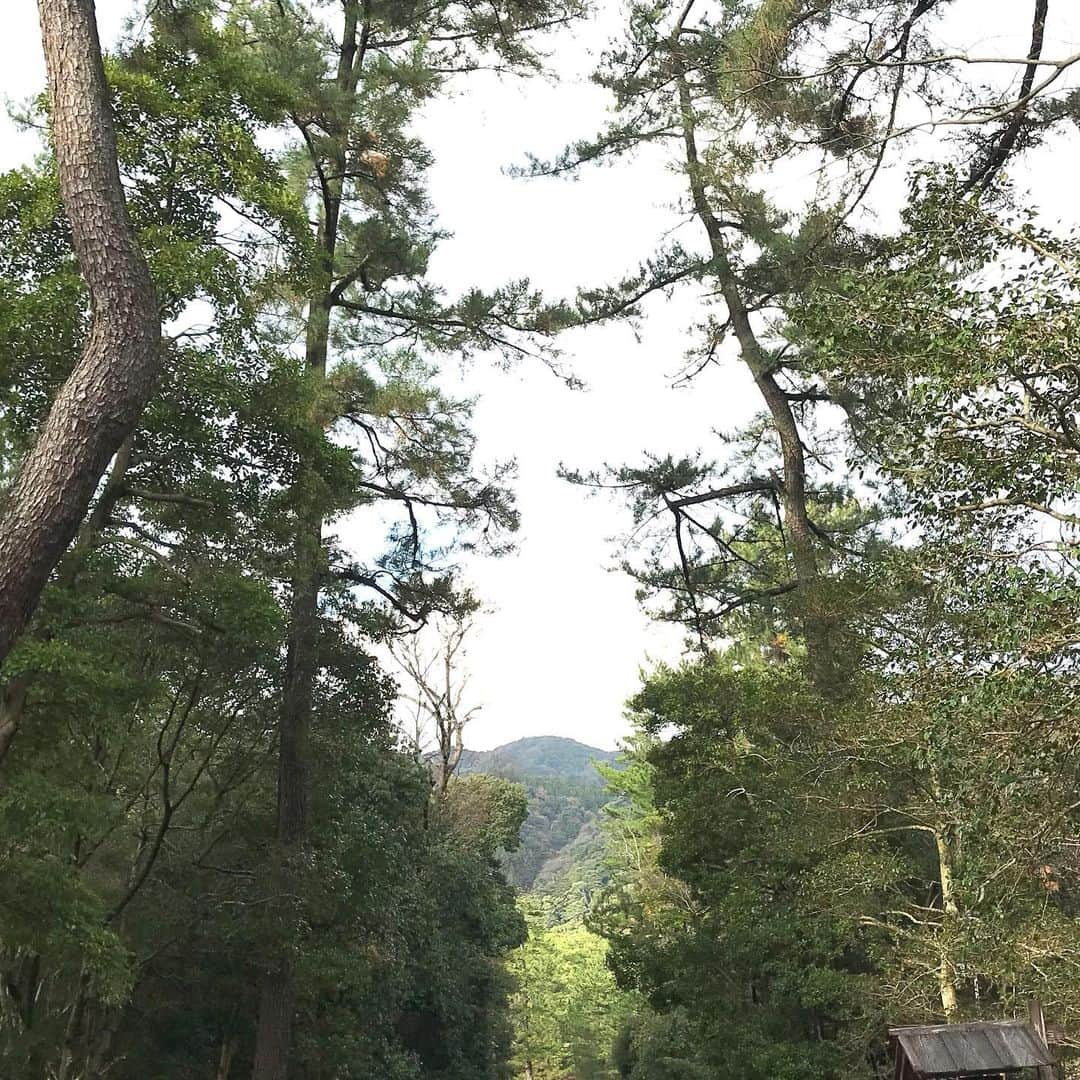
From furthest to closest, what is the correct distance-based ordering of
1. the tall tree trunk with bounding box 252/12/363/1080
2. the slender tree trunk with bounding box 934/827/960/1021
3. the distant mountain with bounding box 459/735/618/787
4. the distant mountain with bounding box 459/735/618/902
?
the distant mountain with bounding box 459/735/618/787
the distant mountain with bounding box 459/735/618/902
the tall tree trunk with bounding box 252/12/363/1080
the slender tree trunk with bounding box 934/827/960/1021

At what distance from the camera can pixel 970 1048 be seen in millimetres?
6125

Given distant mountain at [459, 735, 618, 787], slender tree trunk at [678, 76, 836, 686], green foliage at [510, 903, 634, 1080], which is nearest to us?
slender tree trunk at [678, 76, 836, 686]

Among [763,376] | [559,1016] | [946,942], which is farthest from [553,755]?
[946,942]

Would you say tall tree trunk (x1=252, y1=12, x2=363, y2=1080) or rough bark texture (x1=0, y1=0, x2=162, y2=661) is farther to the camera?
tall tree trunk (x1=252, y1=12, x2=363, y2=1080)

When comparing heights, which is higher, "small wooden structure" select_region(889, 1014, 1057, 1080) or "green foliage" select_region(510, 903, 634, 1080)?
"small wooden structure" select_region(889, 1014, 1057, 1080)

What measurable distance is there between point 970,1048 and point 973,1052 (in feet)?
0.10

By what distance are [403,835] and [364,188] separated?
7.65 m

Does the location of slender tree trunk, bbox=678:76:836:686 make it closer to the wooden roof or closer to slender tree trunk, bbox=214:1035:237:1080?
the wooden roof

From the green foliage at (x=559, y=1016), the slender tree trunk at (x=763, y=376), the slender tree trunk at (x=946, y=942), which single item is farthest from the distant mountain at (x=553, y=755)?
the slender tree trunk at (x=946, y=942)

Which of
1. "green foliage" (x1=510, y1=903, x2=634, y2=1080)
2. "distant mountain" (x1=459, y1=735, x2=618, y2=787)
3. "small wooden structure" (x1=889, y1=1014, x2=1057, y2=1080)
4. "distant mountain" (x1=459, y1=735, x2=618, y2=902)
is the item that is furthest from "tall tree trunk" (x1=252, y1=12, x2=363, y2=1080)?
"distant mountain" (x1=459, y1=735, x2=618, y2=787)

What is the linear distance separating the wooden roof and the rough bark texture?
5.98m

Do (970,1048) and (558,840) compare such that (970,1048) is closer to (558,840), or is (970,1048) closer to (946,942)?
(946,942)

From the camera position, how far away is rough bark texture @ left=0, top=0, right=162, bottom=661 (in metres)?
3.68

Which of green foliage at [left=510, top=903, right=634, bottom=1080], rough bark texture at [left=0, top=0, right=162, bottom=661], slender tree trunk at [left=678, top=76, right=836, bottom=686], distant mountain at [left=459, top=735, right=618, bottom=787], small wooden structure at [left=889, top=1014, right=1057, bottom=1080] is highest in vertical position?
distant mountain at [left=459, top=735, right=618, bottom=787]
